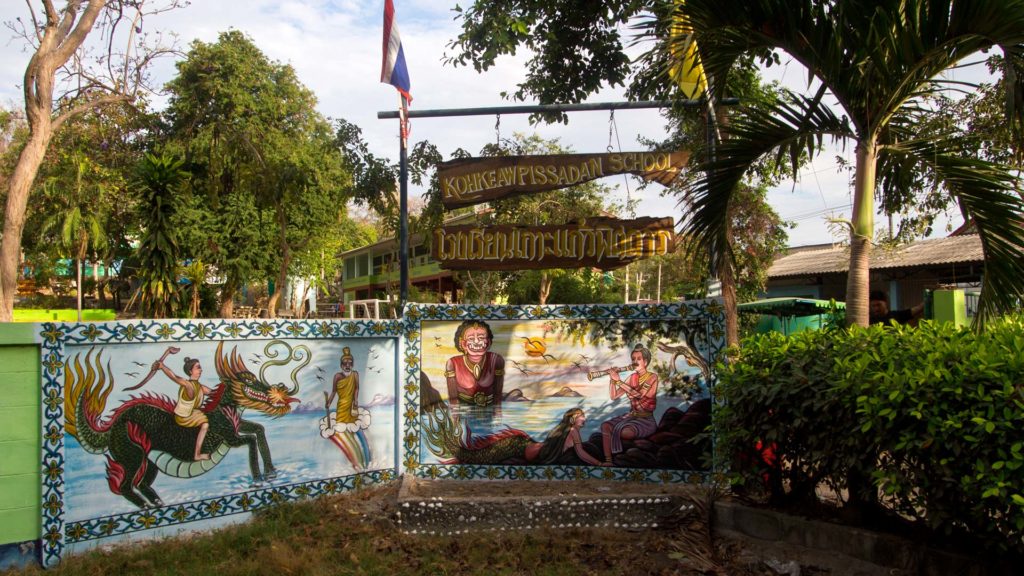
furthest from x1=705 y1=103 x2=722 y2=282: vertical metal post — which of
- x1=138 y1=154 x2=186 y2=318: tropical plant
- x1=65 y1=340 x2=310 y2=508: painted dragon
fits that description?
x1=138 y1=154 x2=186 y2=318: tropical plant

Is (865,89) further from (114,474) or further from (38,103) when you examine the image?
(38,103)

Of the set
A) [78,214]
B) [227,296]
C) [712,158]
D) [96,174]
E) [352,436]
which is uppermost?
[96,174]

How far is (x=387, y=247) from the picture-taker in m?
41.7

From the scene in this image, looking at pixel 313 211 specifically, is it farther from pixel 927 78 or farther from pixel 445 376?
pixel 927 78

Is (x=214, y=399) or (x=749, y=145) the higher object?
(x=749, y=145)

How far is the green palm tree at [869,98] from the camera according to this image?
4566 millimetres

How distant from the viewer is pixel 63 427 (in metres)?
4.63

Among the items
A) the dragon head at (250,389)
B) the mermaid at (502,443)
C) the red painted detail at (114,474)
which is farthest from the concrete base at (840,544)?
the red painted detail at (114,474)

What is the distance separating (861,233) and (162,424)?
530cm

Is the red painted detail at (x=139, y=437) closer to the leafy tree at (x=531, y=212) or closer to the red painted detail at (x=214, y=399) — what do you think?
the red painted detail at (x=214, y=399)

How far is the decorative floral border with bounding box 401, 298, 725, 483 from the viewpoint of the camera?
234 inches

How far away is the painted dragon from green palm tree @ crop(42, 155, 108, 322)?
23304 millimetres

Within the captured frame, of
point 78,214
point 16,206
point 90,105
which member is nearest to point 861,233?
point 16,206

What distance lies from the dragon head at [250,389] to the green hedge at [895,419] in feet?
11.3
